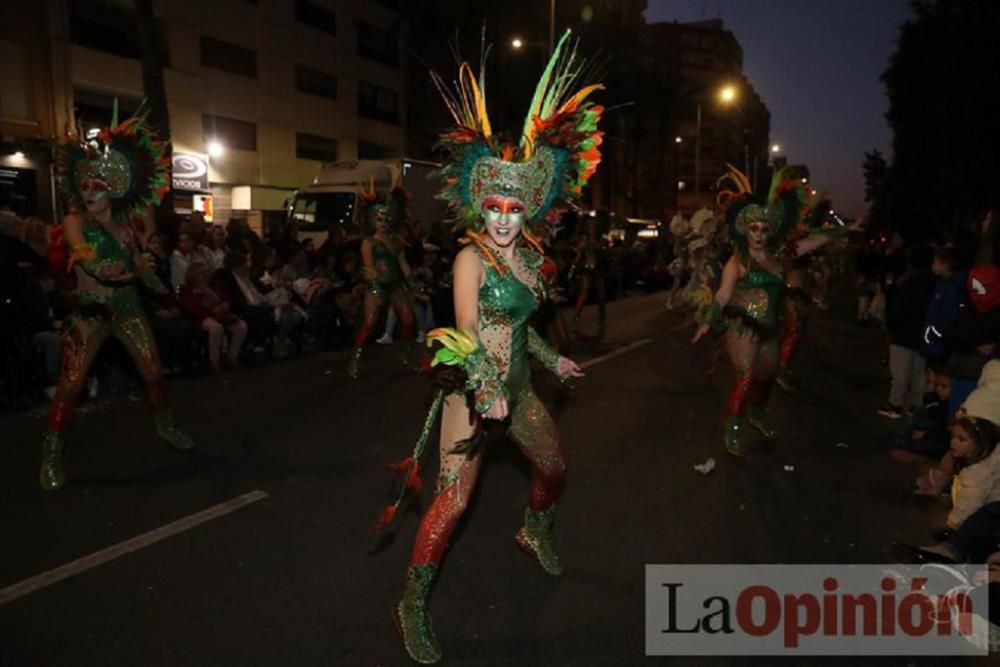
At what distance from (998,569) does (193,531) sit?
174 inches

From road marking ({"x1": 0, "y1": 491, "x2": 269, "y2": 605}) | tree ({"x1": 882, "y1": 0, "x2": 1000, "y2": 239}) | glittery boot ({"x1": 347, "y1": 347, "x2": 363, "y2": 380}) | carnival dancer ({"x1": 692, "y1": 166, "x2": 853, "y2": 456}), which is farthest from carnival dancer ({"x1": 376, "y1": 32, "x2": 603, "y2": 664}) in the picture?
tree ({"x1": 882, "y1": 0, "x2": 1000, "y2": 239})

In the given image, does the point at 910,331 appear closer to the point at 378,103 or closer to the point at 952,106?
the point at 952,106

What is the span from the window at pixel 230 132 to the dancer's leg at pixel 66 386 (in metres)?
22.3

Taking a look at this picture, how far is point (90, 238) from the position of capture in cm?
534

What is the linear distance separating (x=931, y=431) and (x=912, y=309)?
1.70m

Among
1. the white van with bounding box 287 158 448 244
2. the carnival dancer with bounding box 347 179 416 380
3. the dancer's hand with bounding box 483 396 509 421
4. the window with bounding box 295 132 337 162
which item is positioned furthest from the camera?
the window with bounding box 295 132 337 162

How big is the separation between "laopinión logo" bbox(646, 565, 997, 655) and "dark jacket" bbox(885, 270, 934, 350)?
4096 mm

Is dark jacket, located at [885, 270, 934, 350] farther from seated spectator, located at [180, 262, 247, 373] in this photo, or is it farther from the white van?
the white van

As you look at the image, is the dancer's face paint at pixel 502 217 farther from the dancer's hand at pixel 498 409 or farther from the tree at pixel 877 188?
the tree at pixel 877 188

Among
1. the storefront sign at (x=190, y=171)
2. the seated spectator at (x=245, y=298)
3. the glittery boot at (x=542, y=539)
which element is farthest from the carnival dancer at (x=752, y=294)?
the storefront sign at (x=190, y=171)

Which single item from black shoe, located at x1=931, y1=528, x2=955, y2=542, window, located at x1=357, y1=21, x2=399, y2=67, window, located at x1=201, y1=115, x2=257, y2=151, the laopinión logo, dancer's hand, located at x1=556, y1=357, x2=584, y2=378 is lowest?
the laopinión logo

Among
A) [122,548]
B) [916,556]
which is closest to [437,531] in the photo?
[122,548]

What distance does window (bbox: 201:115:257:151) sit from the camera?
25.6 meters

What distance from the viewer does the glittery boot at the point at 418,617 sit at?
3.25 metres
